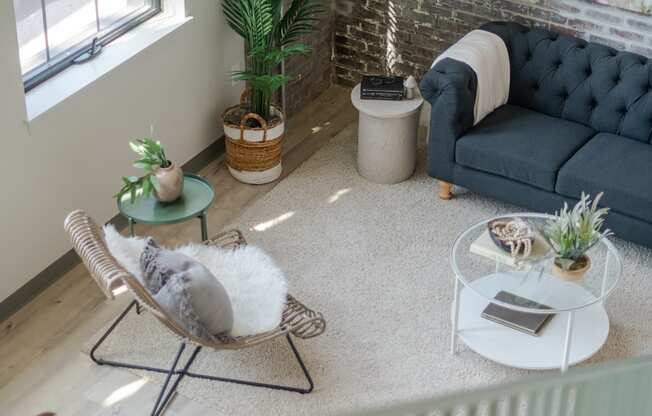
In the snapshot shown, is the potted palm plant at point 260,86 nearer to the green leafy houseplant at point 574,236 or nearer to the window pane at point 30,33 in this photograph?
the window pane at point 30,33

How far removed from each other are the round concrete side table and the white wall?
0.84m

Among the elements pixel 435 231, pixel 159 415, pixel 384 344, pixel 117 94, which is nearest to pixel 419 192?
pixel 435 231

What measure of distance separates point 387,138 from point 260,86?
0.75m

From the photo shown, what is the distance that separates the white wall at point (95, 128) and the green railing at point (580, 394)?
3.40m

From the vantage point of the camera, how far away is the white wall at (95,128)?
5.04m

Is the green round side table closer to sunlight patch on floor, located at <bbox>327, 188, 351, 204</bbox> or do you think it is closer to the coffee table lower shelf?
sunlight patch on floor, located at <bbox>327, 188, 351, 204</bbox>

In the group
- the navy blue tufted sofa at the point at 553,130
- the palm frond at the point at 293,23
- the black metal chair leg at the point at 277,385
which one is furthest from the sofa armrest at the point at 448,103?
the black metal chair leg at the point at 277,385

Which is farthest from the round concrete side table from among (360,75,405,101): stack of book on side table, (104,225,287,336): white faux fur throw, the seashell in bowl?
(104,225,287,336): white faux fur throw

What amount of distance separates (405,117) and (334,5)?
136 centimetres

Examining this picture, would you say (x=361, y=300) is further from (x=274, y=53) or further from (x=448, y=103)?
(x=274, y=53)

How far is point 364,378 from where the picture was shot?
4953 mm

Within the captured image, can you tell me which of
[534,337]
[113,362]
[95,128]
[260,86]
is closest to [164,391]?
[113,362]

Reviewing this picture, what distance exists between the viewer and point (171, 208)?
205 inches

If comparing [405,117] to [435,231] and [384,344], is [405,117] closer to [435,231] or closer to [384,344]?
[435,231]
